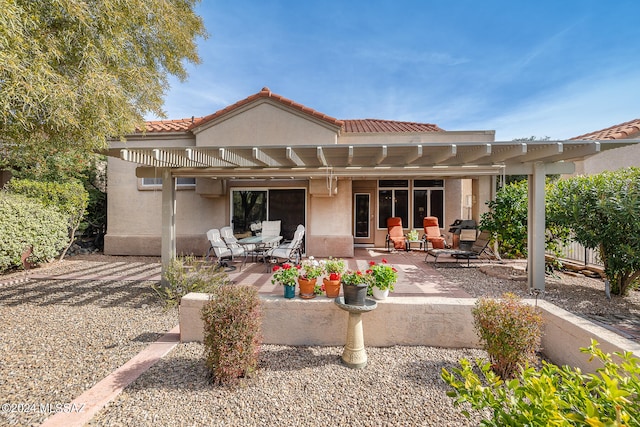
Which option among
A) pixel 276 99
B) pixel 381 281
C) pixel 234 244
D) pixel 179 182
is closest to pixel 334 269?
pixel 381 281

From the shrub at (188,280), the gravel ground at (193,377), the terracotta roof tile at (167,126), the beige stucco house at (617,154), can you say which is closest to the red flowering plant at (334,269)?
the gravel ground at (193,377)

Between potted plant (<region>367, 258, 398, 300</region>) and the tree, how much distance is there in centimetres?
538

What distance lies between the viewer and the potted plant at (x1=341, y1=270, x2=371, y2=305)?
3.49 m

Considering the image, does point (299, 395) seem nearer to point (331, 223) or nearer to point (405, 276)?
point (405, 276)

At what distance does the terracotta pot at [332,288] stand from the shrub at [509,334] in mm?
1927

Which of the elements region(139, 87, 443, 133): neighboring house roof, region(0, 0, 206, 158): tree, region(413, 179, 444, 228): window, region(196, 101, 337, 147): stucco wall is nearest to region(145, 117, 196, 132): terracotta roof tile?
region(139, 87, 443, 133): neighboring house roof

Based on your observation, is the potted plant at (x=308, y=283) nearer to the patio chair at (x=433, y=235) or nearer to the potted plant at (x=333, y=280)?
the potted plant at (x=333, y=280)

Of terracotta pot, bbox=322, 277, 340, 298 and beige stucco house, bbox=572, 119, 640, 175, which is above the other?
beige stucco house, bbox=572, 119, 640, 175

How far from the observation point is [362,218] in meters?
13.4

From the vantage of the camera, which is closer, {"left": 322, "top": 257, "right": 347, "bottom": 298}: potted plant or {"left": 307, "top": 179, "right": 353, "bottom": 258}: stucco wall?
{"left": 322, "top": 257, "right": 347, "bottom": 298}: potted plant

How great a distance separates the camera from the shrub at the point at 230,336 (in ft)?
9.67

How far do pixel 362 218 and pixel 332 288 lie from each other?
9439mm

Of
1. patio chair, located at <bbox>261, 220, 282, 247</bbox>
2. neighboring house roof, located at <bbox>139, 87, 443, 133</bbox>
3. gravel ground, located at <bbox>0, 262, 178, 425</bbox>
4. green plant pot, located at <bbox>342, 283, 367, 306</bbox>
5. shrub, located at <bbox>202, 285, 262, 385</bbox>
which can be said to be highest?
neighboring house roof, located at <bbox>139, 87, 443, 133</bbox>

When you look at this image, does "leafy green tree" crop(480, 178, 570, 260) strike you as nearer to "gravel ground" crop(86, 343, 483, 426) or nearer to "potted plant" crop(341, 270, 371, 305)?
"gravel ground" crop(86, 343, 483, 426)
